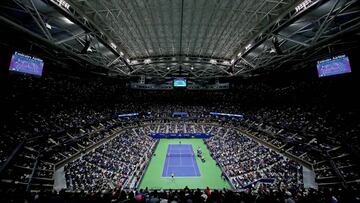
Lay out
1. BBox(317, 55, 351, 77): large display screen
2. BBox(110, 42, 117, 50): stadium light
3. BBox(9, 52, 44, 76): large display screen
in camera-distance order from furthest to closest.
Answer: BBox(110, 42, 117, 50): stadium light, BBox(317, 55, 351, 77): large display screen, BBox(9, 52, 44, 76): large display screen

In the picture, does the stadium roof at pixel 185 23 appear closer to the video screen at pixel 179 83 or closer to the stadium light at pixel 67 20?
the stadium light at pixel 67 20

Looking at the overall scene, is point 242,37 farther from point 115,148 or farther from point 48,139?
point 48,139

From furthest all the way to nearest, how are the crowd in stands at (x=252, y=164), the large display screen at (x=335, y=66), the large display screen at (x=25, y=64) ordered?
the crowd in stands at (x=252, y=164), the large display screen at (x=335, y=66), the large display screen at (x=25, y=64)

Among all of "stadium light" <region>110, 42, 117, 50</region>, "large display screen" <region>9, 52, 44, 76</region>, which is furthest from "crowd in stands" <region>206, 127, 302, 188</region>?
"large display screen" <region>9, 52, 44, 76</region>

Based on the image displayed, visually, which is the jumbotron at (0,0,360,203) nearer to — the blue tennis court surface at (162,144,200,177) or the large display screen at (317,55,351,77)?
the large display screen at (317,55,351,77)

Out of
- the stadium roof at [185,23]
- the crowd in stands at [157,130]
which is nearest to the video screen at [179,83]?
the crowd in stands at [157,130]

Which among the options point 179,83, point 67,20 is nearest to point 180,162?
point 179,83

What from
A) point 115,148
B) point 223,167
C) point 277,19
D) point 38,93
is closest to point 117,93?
point 38,93
